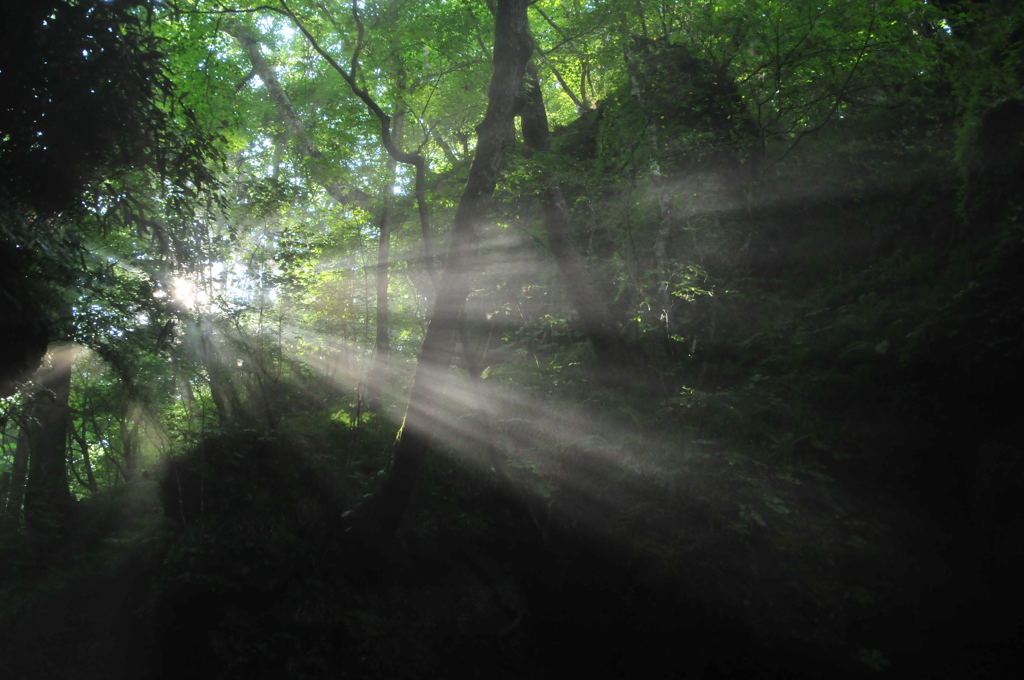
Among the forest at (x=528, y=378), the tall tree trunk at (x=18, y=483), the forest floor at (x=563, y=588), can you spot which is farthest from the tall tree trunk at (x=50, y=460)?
the forest floor at (x=563, y=588)

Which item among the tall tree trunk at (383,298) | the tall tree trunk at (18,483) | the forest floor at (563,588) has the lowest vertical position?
the forest floor at (563,588)

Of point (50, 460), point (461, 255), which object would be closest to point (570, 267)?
point (461, 255)

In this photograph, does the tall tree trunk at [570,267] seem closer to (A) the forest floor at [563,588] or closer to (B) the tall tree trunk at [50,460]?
(A) the forest floor at [563,588]

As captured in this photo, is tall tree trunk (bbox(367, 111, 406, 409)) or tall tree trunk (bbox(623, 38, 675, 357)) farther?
tall tree trunk (bbox(367, 111, 406, 409))

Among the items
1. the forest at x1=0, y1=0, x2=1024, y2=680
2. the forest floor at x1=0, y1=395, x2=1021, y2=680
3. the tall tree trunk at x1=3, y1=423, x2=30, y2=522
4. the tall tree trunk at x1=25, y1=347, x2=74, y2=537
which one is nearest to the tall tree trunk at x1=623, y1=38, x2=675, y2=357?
the forest at x1=0, y1=0, x2=1024, y2=680

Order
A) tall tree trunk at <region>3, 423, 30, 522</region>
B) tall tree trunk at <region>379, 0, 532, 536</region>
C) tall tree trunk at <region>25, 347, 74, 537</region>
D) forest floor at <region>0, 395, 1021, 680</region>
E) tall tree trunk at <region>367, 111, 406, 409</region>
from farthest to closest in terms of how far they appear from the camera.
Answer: tall tree trunk at <region>367, 111, 406, 409</region> → tall tree trunk at <region>3, 423, 30, 522</region> → tall tree trunk at <region>25, 347, 74, 537</region> → tall tree trunk at <region>379, 0, 532, 536</region> → forest floor at <region>0, 395, 1021, 680</region>

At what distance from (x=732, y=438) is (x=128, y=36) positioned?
7992 millimetres

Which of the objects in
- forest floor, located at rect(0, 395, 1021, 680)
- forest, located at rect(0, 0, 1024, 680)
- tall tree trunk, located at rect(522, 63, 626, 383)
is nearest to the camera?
forest, located at rect(0, 0, 1024, 680)

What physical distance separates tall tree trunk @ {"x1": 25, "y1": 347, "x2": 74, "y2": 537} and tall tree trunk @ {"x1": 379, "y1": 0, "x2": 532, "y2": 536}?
5.02 meters

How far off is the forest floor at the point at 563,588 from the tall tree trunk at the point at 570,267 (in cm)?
172

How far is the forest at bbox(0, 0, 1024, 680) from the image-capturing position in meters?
5.65

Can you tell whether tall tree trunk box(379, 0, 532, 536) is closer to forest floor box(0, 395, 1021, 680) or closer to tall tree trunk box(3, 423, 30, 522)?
forest floor box(0, 395, 1021, 680)

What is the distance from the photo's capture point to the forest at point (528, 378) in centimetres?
565

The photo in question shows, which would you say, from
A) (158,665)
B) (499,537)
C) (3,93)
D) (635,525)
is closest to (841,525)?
(635,525)
